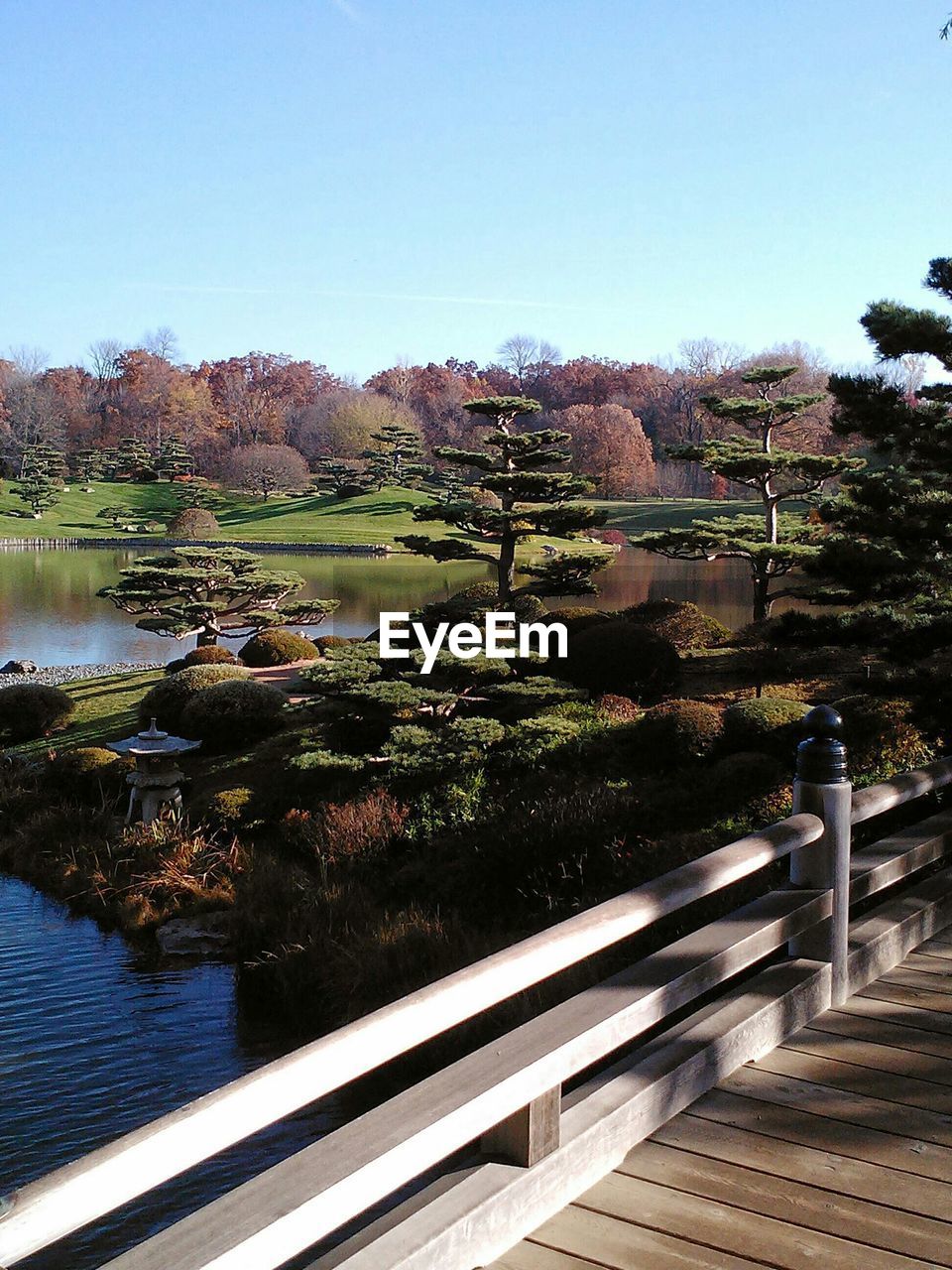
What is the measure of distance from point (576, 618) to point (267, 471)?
60.4 m

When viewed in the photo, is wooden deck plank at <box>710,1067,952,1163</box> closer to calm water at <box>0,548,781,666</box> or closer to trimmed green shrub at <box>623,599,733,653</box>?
trimmed green shrub at <box>623,599,733,653</box>

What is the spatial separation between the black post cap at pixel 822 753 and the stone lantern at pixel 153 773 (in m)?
8.83

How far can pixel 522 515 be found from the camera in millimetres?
18641

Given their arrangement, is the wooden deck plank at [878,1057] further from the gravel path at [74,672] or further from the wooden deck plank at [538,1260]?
the gravel path at [74,672]

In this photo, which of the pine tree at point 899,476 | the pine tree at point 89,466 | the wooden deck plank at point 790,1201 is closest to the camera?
the wooden deck plank at point 790,1201

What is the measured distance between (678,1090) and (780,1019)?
25.3 inches

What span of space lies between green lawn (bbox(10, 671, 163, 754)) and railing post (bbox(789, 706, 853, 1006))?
1284cm

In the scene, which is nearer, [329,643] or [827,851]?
[827,851]

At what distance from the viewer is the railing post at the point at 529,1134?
8.87 ft

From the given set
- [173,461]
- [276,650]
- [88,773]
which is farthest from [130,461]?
[88,773]

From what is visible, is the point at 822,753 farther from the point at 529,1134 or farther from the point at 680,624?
the point at 680,624

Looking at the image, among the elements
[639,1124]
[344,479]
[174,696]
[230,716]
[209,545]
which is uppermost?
[344,479]

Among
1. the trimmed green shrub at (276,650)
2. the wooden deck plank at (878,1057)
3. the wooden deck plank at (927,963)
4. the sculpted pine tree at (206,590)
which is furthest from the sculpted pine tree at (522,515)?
the wooden deck plank at (878,1057)

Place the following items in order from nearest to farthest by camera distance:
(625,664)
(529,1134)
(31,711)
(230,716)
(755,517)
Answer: (529,1134) < (625,664) < (230,716) < (31,711) < (755,517)
